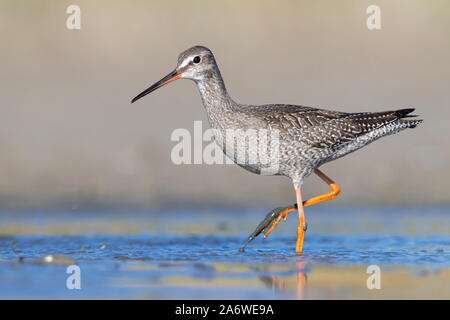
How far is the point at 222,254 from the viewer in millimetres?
9758

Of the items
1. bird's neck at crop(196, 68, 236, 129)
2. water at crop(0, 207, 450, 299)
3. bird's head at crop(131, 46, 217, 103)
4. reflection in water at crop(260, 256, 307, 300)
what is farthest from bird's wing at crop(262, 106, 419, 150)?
reflection in water at crop(260, 256, 307, 300)

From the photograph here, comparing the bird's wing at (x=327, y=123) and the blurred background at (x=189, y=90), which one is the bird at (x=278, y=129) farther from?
the blurred background at (x=189, y=90)

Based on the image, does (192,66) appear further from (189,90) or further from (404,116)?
(189,90)

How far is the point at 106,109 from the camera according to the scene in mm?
16344

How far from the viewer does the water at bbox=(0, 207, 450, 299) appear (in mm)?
7656

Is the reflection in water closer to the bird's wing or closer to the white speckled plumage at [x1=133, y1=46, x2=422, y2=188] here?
the white speckled plumage at [x1=133, y1=46, x2=422, y2=188]

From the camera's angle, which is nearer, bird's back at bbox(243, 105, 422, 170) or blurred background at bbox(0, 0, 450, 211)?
bird's back at bbox(243, 105, 422, 170)

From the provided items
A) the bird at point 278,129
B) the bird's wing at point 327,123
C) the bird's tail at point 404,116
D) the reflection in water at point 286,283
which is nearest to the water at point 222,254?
the reflection in water at point 286,283

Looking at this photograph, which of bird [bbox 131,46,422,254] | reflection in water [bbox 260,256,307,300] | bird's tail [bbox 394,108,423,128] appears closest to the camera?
reflection in water [bbox 260,256,307,300]

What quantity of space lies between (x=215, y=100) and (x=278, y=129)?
945 mm

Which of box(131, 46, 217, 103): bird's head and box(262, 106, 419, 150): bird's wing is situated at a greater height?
box(131, 46, 217, 103): bird's head

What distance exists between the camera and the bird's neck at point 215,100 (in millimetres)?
10420

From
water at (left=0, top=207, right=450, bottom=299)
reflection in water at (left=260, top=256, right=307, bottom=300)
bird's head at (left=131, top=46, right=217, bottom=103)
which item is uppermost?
bird's head at (left=131, top=46, right=217, bottom=103)

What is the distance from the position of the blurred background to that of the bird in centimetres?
371
